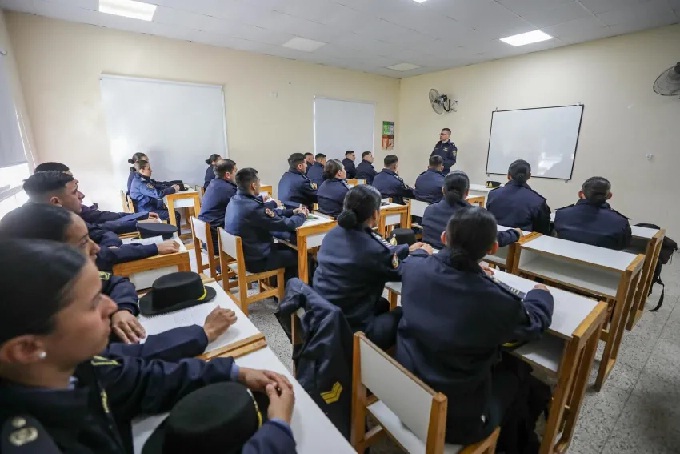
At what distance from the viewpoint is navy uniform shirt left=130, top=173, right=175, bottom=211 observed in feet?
13.6

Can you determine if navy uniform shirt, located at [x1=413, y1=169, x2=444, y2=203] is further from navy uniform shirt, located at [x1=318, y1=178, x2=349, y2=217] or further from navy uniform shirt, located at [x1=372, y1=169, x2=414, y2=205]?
navy uniform shirt, located at [x1=318, y1=178, x2=349, y2=217]

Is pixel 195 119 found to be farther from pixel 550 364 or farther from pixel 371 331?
pixel 550 364

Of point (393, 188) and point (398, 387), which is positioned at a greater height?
point (393, 188)

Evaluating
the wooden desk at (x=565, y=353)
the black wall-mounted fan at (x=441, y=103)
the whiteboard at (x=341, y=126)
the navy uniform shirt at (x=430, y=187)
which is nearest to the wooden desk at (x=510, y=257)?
the wooden desk at (x=565, y=353)

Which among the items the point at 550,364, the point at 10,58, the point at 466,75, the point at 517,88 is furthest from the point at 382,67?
the point at 550,364

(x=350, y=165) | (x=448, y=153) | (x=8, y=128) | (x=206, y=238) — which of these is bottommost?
(x=206, y=238)

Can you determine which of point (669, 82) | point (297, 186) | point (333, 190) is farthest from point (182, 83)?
point (669, 82)

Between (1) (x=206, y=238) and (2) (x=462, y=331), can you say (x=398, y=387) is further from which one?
(1) (x=206, y=238)

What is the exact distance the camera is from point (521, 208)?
2.82 meters

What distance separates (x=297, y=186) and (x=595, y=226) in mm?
3034

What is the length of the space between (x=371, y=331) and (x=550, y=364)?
0.78 m

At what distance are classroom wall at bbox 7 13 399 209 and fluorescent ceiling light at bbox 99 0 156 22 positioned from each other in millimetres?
664

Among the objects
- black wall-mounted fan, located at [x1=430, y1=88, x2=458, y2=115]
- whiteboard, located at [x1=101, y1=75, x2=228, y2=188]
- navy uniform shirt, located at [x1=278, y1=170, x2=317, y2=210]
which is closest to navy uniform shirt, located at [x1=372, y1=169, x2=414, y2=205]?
navy uniform shirt, located at [x1=278, y1=170, x2=317, y2=210]

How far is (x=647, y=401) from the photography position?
1.83 metres
